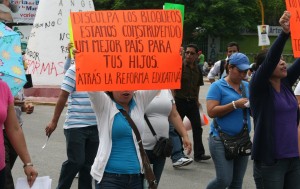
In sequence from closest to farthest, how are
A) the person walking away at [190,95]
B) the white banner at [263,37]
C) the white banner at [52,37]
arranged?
the person walking away at [190,95] < the white banner at [52,37] < the white banner at [263,37]

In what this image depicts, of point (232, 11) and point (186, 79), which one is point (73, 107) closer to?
point (186, 79)

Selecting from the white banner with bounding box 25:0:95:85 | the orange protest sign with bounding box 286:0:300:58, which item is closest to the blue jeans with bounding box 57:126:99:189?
the orange protest sign with bounding box 286:0:300:58

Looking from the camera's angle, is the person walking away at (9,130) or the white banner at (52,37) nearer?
the person walking away at (9,130)

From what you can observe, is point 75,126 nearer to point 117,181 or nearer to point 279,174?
point 117,181

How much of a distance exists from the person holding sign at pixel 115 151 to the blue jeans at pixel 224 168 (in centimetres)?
122

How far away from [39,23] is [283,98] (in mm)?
13527

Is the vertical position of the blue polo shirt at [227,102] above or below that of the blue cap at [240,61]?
below

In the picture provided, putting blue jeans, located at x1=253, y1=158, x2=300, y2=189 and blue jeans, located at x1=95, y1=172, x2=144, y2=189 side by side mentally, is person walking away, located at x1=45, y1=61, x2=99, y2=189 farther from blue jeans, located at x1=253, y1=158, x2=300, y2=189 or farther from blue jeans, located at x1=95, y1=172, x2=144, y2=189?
blue jeans, located at x1=253, y1=158, x2=300, y2=189

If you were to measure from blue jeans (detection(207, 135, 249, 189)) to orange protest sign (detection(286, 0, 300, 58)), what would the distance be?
1264 mm

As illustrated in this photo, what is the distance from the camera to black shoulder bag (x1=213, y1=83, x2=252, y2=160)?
208 inches

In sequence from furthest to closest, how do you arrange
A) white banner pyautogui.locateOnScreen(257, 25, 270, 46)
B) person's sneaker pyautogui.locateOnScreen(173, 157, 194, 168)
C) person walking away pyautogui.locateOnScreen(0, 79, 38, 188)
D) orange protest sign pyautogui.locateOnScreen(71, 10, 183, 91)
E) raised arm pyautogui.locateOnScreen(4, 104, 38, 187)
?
white banner pyautogui.locateOnScreen(257, 25, 270, 46)
person's sneaker pyautogui.locateOnScreen(173, 157, 194, 168)
orange protest sign pyautogui.locateOnScreen(71, 10, 183, 91)
raised arm pyautogui.locateOnScreen(4, 104, 38, 187)
person walking away pyautogui.locateOnScreen(0, 79, 38, 188)

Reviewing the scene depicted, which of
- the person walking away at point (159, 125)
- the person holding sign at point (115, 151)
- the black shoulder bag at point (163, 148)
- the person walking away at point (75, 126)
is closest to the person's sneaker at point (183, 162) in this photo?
the person walking away at point (75, 126)

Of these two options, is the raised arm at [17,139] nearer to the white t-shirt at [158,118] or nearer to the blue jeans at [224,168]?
the white t-shirt at [158,118]

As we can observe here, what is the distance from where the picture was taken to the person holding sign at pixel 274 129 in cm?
439
